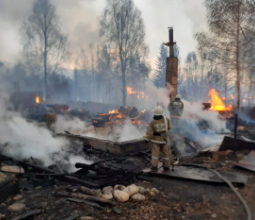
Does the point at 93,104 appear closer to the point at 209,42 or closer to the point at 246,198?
the point at 209,42

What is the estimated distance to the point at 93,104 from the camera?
3812 centimetres

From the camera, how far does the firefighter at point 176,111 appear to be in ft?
36.8

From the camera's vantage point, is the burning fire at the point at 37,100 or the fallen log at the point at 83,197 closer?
the fallen log at the point at 83,197

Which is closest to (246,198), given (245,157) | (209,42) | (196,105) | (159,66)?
(245,157)

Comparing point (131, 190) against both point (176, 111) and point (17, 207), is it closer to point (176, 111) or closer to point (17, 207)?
point (17, 207)

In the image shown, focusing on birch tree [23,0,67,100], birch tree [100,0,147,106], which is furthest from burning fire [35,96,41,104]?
birch tree [100,0,147,106]

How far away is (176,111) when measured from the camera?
11258 mm

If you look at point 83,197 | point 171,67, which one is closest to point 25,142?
point 83,197

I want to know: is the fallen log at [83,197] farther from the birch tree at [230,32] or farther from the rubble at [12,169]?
the birch tree at [230,32]

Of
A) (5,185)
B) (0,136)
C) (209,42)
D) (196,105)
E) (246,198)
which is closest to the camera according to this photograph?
(246,198)

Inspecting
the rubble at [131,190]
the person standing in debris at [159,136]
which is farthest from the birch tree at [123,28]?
the rubble at [131,190]

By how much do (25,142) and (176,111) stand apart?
264 inches

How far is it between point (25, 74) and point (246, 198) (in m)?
47.4

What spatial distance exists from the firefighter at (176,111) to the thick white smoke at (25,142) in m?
5.27
